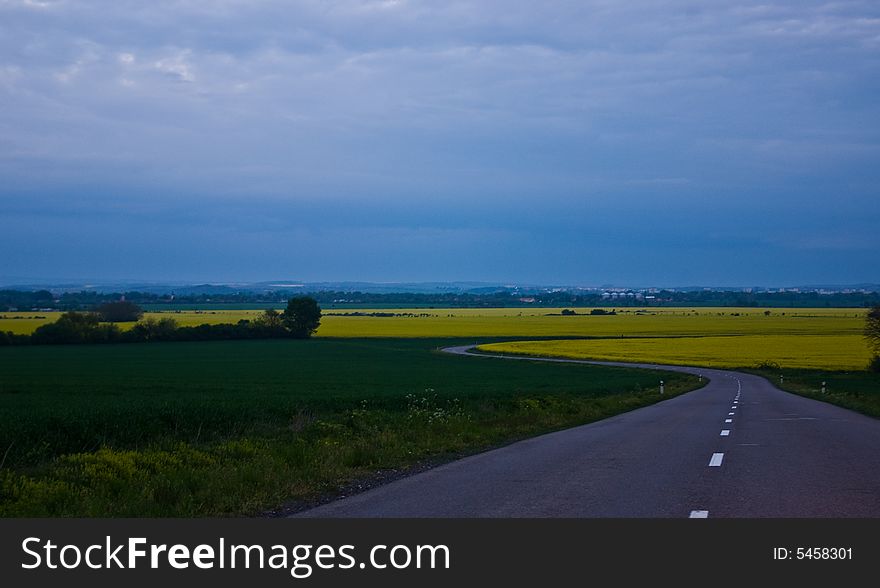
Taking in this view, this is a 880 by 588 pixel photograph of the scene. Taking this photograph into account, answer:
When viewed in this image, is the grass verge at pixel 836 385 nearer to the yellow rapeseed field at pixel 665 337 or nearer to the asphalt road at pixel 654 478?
the yellow rapeseed field at pixel 665 337

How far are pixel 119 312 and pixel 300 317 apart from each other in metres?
30.5

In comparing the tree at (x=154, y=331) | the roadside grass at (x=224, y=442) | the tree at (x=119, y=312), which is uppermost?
the roadside grass at (x=224, y=442)

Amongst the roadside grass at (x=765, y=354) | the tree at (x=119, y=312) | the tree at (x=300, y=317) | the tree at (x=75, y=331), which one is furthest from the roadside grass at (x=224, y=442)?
the tree at (x=119, y=312)

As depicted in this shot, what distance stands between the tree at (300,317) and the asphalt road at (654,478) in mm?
99034

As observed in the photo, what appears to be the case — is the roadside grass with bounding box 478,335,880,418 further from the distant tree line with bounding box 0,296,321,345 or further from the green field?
the distant tree line with bounding box 0,296,321,345

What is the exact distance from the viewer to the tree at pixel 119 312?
126 m

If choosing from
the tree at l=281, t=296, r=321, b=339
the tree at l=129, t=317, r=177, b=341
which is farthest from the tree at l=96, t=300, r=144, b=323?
the tree at l=281, t=296, r=321, b=339

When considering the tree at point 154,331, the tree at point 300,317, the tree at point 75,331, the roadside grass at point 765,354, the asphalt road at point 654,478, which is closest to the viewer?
the asphalt road at point 654,478

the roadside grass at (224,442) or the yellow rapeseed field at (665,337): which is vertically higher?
the roadside grass at (224,442)

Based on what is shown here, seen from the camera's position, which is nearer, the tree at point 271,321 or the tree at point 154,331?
the tree at point 154,331

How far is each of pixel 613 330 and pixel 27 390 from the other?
94806mm

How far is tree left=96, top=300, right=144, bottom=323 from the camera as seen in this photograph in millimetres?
126188

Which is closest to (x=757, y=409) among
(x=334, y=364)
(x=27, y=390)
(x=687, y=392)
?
(x=687, y=392)

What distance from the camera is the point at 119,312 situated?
127750 mm
